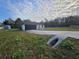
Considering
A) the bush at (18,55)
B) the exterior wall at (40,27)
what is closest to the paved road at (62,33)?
the exterior wall at (40,27)

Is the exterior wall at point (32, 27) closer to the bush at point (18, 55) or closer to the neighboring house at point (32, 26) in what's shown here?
the neighboring house at point (32, 26)

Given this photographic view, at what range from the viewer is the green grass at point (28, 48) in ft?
10.0

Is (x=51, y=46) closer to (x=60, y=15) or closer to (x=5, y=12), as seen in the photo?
(x=60, y=15)

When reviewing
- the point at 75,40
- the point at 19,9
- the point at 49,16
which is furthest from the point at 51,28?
the point at 19,9

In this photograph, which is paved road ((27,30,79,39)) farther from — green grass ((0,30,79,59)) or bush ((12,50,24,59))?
bush ((12,50,24,59))

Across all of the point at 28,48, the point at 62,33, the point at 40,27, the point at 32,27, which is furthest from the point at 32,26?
the point at 62,33

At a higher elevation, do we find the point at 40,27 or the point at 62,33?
the point at 40,27

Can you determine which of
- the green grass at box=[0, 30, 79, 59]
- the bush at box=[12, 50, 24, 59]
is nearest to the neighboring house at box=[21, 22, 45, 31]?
the green grass at box=[0, 30, 79, 59]

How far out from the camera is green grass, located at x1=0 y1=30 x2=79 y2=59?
10.0 ft

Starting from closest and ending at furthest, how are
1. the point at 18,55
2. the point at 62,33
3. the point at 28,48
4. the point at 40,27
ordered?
the point at 18,55, the point at 28,48, the point at 62,33, the point at 40,27

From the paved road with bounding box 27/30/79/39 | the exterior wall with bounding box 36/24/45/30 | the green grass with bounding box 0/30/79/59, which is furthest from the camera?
the exterior wall with bounding box 36/24/45/30

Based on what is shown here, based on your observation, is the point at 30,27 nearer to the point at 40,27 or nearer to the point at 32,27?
the point at 32,27

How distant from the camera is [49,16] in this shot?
361cm

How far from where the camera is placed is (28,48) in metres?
3.28
